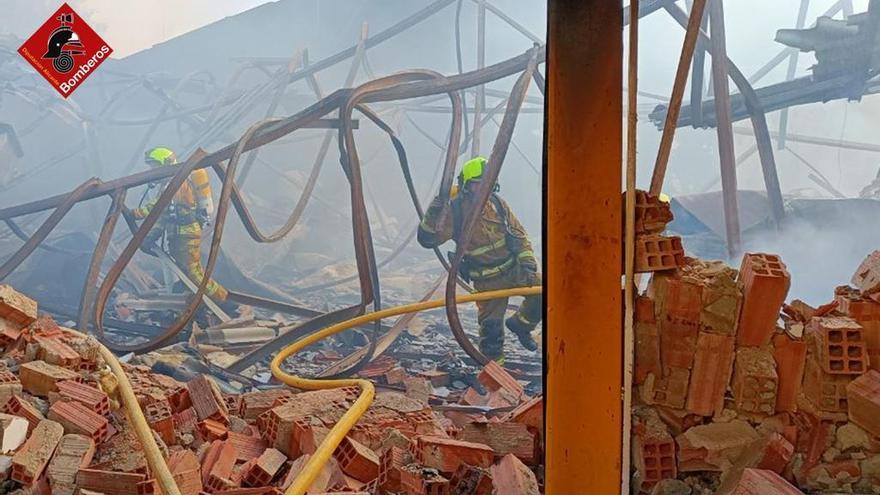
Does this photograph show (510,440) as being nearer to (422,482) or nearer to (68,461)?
(422,482)

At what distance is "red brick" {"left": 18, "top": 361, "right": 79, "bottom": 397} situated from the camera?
3.11 metres

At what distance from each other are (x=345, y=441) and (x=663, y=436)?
1.45 m

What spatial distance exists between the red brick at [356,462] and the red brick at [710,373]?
4.75ft

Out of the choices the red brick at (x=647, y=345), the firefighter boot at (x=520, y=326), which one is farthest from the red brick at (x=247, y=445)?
the firefighter boot at (x=520, y=326)

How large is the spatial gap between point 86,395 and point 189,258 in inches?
190

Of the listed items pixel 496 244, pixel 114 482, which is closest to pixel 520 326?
pixel 496 244

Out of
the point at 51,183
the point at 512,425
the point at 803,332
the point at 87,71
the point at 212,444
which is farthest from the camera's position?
the point at 51,183

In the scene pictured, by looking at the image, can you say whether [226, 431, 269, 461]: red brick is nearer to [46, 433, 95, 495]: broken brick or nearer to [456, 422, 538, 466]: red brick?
[46, 433, 95, 495]: broken brick

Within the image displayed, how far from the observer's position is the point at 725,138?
19.7 ft

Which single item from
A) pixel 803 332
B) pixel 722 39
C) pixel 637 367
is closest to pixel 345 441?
pixel 637 367

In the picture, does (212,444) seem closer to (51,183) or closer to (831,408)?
Result: (831,408)

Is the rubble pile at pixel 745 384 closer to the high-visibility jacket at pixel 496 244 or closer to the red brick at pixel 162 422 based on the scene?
the red brick at pixel 162 422

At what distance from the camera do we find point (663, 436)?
198cm

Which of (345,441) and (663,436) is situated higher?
(663,436)
